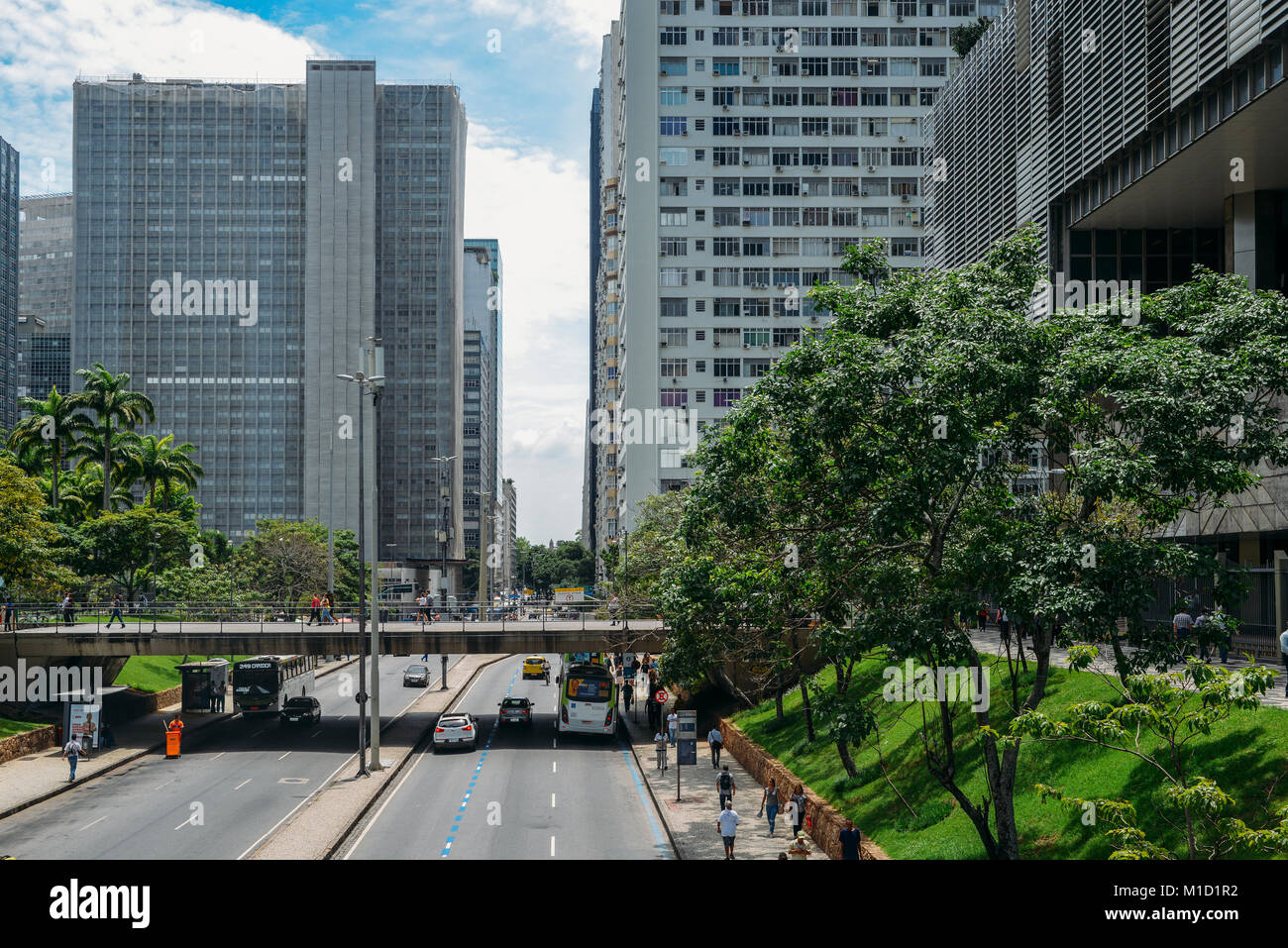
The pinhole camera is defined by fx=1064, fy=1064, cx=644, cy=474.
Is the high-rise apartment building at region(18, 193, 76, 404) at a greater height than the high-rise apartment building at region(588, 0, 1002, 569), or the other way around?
the high-rise apartment building at region(18, 193, 76, 404)

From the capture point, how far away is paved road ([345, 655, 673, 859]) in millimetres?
25125

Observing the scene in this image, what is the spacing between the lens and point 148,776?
3734cm

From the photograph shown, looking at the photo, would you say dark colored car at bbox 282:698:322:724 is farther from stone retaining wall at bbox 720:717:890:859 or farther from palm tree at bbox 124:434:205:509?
palm tree at bbox 124:434:205:509

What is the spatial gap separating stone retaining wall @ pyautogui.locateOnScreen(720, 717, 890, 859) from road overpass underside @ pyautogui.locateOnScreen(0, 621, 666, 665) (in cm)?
611

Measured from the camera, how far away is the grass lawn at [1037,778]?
645 inches

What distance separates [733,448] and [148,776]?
27.8 m

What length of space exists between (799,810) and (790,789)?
3972mm

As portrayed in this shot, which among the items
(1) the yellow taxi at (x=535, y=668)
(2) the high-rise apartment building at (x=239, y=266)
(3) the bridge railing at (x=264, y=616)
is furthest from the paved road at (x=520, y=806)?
(2) the high-rise apartment building at (x=239, y=266)

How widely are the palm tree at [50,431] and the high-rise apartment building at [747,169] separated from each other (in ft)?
128

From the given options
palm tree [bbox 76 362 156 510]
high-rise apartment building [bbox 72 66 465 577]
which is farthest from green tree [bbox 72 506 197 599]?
high-rise apartment building [bbox 72 66 465 577]

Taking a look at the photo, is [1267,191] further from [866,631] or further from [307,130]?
[307,130]

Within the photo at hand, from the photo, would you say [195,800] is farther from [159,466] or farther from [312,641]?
[159,466]
